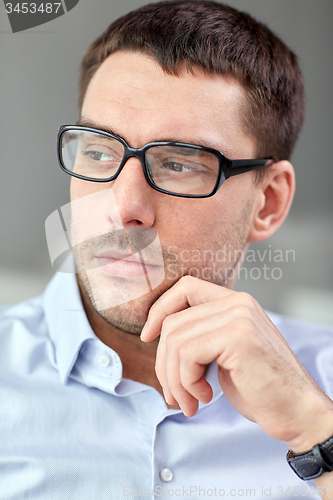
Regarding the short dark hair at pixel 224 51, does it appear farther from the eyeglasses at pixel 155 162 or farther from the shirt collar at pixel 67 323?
the shirt collar at pixel 67 323

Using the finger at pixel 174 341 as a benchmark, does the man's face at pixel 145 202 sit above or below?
above

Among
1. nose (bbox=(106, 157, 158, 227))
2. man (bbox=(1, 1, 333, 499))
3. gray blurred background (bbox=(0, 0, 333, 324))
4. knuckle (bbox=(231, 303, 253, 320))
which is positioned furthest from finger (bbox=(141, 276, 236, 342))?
gray blurred background (bbox=(0, 0, 333, 324))

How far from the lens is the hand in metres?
0.82

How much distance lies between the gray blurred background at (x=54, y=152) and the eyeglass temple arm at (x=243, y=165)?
57 cm

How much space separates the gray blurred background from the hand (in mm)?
721

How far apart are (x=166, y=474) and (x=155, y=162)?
828 millimetres

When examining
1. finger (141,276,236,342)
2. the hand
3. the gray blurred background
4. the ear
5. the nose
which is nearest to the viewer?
the hand

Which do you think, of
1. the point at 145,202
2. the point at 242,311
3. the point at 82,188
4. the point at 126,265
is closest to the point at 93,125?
the point at 82,188

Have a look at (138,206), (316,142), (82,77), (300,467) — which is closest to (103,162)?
(138,206)

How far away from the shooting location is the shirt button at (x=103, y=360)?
114cm

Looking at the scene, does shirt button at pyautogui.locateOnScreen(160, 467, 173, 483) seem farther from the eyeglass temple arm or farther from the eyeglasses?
the eyeglass temple arm

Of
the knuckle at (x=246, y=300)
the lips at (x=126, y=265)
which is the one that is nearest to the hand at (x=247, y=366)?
the knuckle at (x=246, y=300)

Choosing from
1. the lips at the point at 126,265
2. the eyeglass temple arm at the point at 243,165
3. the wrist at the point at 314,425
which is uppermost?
the eyeglass temple arm at the point at 243,165

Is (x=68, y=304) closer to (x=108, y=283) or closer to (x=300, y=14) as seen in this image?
(x=108, y=283)
